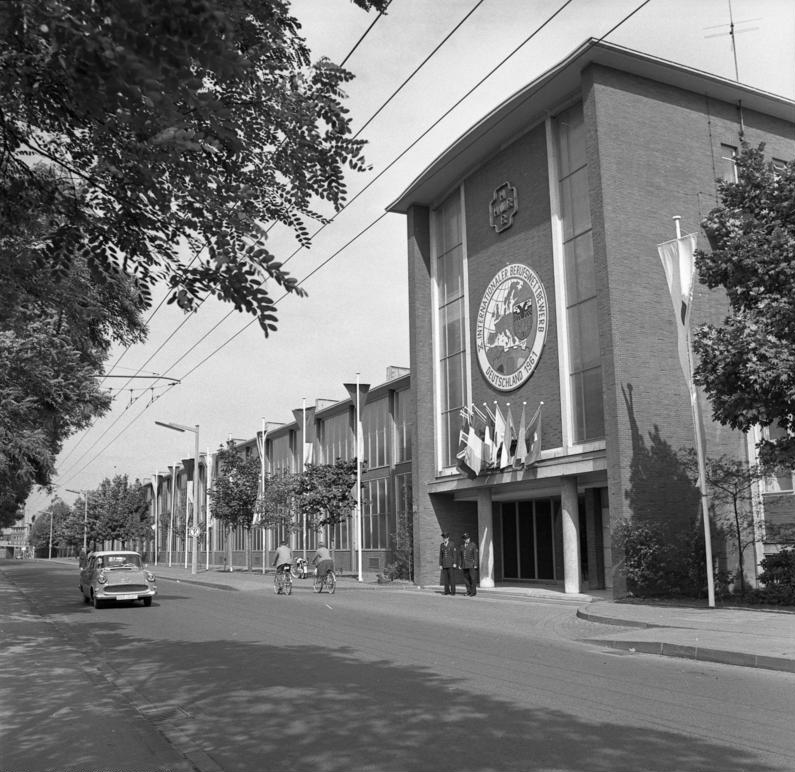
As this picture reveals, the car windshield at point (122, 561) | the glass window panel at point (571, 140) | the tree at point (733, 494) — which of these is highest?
the glass window panel at point (571, 140)

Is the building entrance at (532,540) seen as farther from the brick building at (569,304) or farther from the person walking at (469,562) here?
the person walking at (469,562)

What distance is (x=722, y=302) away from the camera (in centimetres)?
2531

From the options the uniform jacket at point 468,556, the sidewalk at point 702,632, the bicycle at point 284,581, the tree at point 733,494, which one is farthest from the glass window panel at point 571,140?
the bicycle at point 284,581

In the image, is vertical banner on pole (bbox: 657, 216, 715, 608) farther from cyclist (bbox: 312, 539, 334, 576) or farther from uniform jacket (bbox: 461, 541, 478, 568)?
cyclist (bbox: 312, 539, 334, 576)

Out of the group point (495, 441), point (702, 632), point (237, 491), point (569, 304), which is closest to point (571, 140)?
point (569, 304)

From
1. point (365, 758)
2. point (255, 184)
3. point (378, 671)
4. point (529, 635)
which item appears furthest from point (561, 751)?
point (529, 635)

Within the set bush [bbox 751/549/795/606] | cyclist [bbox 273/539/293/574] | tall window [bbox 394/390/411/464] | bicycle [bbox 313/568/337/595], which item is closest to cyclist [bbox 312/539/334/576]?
bicycle [bbox 313/568/337/595]

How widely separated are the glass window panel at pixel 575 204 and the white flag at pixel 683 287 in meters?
4.95

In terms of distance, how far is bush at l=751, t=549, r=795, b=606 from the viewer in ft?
62.0

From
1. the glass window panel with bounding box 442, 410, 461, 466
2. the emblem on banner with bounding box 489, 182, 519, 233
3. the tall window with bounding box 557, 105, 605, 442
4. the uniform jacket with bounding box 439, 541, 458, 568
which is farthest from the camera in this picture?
the glass window panel with bounding box 442, 410, 461, 466

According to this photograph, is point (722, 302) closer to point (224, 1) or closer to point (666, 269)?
point (666, 269)

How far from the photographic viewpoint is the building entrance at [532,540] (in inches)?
1181

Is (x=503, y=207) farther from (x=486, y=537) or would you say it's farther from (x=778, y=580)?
(x=778, y=580)

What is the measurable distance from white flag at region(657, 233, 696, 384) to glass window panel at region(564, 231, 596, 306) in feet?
13.6
